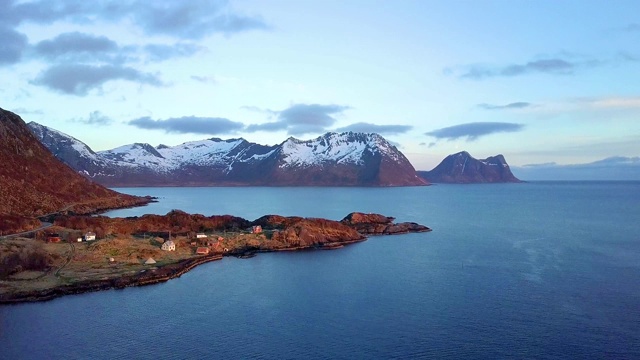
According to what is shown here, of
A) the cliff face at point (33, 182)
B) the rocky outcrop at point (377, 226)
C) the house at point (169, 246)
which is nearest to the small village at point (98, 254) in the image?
the house at point (169, 246)

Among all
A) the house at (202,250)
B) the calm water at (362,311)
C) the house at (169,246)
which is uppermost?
the house at (169,246)

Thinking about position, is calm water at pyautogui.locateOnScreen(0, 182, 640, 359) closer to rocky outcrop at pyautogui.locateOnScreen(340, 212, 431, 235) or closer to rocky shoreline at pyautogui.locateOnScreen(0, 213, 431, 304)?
rocky shoreline at pyautogui.locateOnScreen(0, 213, 431, 304)

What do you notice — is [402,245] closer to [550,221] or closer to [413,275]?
[413,275]

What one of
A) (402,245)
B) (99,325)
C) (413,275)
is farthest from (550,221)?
(99,325)

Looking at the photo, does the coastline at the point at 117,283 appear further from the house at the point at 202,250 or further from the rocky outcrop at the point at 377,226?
the rocky outcrop at the point at 377,226

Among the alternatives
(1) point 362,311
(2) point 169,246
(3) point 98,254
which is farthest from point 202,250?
(1) point 362,311

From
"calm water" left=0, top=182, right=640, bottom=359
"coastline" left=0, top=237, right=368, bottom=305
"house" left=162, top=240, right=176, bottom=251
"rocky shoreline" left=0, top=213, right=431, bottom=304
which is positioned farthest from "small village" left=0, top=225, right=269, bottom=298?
"calm water" left=0, top=182, right=640, bottom=359

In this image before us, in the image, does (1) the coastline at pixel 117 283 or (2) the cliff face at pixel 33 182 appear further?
(2) the cliff face at pixel 33 182
